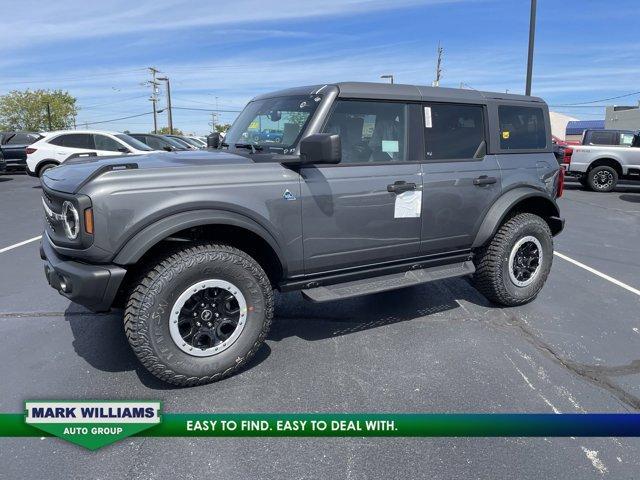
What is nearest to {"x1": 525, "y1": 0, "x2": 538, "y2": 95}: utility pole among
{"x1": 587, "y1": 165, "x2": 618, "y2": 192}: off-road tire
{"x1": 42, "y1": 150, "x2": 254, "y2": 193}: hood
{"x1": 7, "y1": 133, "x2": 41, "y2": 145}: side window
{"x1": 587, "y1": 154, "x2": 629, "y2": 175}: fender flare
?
{"x1": 587, "y1": 154, "x2": 629, "y2": 175}: fender flare

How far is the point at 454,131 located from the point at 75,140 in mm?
12000

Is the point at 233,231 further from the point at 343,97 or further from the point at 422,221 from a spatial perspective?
the point at 422,221

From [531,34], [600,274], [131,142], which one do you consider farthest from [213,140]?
[531,34]

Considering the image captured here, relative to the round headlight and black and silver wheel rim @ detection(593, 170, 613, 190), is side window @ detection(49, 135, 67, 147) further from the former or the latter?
black and silver wheel rim @ detection(593, 170, 613, 190)

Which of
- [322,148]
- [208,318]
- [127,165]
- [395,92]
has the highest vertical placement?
[395,92]

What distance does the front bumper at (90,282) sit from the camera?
8.97 feet

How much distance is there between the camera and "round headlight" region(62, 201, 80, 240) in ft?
9.25

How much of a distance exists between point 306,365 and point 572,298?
123 inches

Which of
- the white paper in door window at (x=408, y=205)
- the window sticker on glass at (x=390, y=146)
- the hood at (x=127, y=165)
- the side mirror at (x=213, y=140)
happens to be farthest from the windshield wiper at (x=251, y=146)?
the white paper in door window at (x=408, y=205)

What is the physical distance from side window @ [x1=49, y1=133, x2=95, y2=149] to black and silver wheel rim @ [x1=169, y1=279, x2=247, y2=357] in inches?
453

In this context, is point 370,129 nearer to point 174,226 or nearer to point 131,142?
point 174,226

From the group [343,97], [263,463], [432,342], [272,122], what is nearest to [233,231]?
[272,122]

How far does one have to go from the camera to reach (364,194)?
139 inches

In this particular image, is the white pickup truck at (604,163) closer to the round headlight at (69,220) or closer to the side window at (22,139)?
the round headlight at (69,220)
